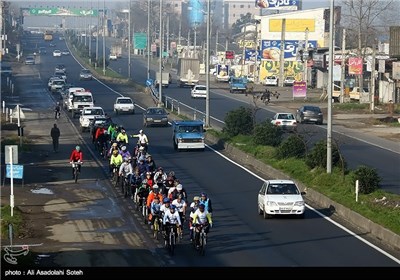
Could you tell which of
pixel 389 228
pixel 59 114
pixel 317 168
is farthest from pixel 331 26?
pixel 59 114

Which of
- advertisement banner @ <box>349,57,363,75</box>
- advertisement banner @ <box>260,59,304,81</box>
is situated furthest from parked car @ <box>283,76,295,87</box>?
advertisement banner @ <box>349,57,363,75</box>

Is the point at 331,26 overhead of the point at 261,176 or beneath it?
overhead

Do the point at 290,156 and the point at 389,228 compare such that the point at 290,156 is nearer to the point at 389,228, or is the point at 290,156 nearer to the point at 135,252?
the point at 389,228

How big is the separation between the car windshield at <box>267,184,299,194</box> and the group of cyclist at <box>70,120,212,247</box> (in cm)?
246

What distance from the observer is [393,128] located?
7125 cm

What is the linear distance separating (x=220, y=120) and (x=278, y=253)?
1868 inches

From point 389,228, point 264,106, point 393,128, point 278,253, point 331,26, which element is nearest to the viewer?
point 278,253

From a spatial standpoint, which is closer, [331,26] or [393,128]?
[331,26]

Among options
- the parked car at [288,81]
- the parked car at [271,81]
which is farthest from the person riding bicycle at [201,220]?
the parked car at [288,81]

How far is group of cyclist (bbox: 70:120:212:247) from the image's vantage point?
2795 centimetres

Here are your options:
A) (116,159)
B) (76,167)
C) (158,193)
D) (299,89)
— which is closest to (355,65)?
(299,89)

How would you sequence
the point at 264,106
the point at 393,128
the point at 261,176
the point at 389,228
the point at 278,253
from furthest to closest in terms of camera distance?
the point at 264,106
the point at 393,128
the point at 261,176
the point at 389,228
the point at 278,253

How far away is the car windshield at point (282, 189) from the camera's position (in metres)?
34.0

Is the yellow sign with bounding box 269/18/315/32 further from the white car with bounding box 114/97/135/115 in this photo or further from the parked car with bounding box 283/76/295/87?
the white car with bounding box 114/97/135/115
